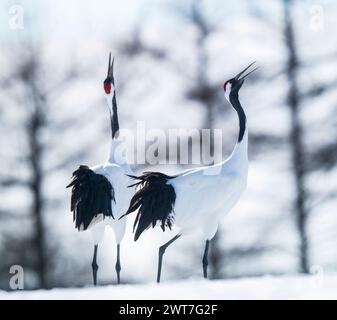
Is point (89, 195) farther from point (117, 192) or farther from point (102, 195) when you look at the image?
point (117, 192)

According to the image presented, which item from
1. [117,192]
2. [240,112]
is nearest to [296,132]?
[240,112]

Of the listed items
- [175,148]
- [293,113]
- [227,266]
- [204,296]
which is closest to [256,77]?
[293,113]

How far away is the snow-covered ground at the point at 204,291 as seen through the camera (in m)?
9.05

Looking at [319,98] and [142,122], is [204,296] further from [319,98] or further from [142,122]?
[319,98]

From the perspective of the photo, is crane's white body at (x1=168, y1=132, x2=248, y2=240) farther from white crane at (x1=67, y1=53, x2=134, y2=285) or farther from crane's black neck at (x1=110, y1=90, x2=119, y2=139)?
crane's black neck at (x1=110, y1=90, x2=119, y2=139)

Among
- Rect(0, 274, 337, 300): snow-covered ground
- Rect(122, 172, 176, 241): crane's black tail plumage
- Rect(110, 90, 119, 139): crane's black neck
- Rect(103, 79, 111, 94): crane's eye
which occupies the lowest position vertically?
Rect(0, 274, 337, 300): snow-covered ground

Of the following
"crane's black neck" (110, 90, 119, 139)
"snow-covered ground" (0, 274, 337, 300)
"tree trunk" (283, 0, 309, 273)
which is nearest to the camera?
"snow-covered ground" (0, 274, 337, 300)

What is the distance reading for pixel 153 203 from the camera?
30.6 ft

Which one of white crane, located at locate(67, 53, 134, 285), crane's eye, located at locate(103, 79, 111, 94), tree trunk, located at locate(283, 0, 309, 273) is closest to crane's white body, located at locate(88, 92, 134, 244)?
white crane, located at locate(67, 53, 134, 285)

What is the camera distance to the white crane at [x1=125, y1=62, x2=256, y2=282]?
9250 mm

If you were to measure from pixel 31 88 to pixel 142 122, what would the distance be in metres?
1.37

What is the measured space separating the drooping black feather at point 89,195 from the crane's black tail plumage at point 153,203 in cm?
28

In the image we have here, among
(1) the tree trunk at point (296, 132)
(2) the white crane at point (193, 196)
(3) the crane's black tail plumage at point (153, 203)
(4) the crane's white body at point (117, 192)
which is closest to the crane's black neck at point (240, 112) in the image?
(2) the white crane at point (193, 196)

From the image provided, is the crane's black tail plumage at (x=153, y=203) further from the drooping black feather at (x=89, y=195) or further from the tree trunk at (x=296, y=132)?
the tree trunk at (x=296, y=132)
